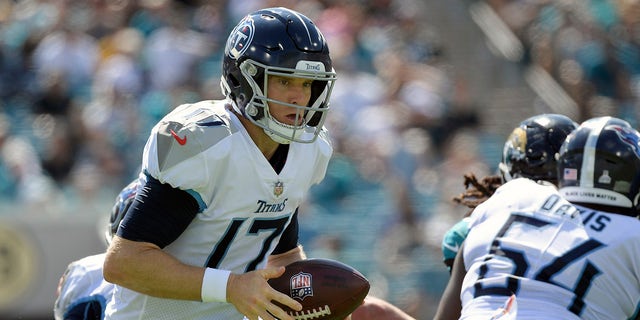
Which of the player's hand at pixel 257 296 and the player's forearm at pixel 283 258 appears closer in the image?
the player's hand at pixel 257 296

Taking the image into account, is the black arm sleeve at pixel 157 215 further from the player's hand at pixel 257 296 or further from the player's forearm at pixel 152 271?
the player's hand at pixel 257 296

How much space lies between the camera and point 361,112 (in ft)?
35.3

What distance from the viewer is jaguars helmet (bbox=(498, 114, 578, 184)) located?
4.93 metres

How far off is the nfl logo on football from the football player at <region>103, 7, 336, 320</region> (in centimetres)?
8

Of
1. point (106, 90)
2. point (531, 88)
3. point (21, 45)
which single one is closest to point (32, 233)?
point (106, 90)

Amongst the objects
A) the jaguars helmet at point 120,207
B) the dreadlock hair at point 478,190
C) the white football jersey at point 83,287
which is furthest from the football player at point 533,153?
the white football jersey at point 83,287

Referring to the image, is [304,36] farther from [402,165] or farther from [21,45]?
[21,45]

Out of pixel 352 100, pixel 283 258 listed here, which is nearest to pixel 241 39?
pixel 283 258

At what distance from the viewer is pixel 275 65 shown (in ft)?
12.6

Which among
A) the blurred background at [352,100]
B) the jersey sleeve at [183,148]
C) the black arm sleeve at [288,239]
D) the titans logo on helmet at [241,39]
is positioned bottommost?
the blurred background at [352,100]

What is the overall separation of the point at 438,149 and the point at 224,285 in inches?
285

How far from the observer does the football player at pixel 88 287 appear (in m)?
4.57

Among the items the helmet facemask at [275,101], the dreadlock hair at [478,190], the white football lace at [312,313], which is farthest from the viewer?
the dreadlock hair at [478,190]

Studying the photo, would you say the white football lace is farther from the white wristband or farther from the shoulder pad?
the shoulder pad
